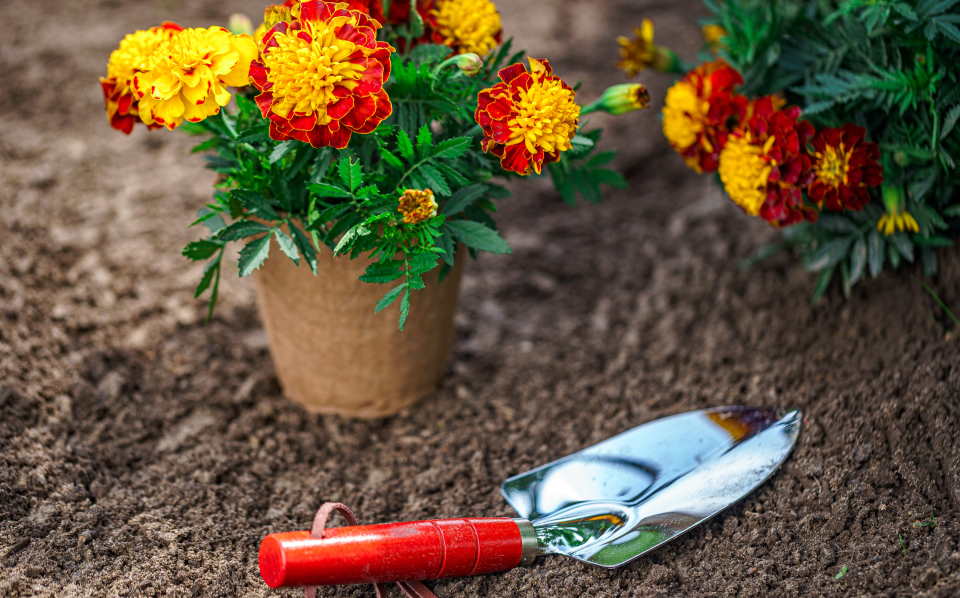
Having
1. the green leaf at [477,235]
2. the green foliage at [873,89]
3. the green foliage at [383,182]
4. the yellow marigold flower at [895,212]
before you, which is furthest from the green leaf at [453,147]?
the yellow marigold flower at [895,212]

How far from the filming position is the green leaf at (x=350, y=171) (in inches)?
42.0

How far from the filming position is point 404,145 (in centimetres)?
110

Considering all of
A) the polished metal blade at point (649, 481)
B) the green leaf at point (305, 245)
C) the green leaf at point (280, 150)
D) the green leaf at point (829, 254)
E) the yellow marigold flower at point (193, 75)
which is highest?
the yellow marigold flower at point (193, 75)

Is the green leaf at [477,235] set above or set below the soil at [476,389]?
above

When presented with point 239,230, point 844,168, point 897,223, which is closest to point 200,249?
point 239,230

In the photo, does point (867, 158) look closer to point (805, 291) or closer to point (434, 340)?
point (805, 291)

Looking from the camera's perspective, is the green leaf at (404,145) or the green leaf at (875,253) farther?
the green leaf at (875,253)

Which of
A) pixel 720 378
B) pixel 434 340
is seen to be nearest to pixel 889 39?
pixel 720 378

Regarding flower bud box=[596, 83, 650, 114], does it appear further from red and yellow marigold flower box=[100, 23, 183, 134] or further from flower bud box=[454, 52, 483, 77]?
red and yellow marigold flower box=[100, 23, 183, 134]

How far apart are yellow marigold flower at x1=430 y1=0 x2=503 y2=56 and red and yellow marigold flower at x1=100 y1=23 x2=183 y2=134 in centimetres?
37

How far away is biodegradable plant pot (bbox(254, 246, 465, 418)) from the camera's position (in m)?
1.31

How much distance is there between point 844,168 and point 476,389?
2.40ft

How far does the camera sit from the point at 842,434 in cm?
123

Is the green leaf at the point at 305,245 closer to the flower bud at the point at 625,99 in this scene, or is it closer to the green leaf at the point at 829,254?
the flower bud at the point at 625,99
